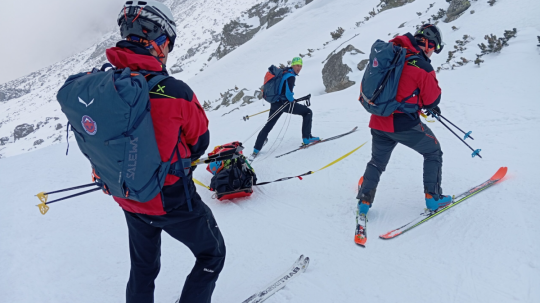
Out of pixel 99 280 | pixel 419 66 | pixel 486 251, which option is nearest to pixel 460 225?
pixel 486 251

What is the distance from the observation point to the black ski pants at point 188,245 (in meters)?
2.01

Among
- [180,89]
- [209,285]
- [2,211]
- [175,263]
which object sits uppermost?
[180,89]

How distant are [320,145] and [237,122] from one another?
3.98 metres

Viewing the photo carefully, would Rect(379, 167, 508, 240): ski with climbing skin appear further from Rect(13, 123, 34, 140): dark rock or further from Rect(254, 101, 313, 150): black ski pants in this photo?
Rect(13, 123, 34, 140): dark rock

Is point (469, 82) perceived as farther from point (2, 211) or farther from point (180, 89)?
point (2, 211)

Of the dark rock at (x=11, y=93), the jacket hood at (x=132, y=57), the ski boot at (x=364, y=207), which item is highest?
the dark rock at (x=11, y=93)

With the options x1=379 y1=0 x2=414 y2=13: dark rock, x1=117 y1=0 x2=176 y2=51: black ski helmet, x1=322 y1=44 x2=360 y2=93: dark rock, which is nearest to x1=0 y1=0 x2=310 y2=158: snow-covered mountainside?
x1=379 y1=0 x2=414 y2=13: dark rock

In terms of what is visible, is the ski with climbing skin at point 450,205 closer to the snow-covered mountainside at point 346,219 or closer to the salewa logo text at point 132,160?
the snow-covered mountainside at point 346,219

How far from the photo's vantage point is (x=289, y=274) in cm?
293

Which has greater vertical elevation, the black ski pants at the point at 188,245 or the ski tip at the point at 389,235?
the black ski pants at the point at 188,245

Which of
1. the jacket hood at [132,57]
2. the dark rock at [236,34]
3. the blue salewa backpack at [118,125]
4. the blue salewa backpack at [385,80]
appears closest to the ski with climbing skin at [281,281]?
the blue salewa backpack at [118,125]

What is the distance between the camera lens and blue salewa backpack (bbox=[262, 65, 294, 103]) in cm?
605

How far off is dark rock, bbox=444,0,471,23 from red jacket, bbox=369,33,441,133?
1035 cm

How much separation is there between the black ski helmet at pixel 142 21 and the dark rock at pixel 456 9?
12.6 meters
